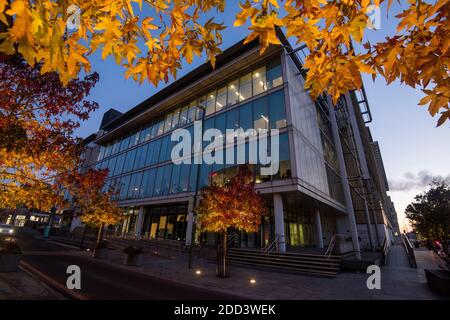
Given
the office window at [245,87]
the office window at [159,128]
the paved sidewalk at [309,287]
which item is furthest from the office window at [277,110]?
the office window at [159,128]

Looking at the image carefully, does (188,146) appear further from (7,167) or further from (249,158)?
(7,167)

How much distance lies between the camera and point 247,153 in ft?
65.3

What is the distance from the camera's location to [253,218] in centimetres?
1202

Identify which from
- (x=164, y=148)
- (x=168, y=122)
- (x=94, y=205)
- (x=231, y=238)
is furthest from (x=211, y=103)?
(x=94, y=205)

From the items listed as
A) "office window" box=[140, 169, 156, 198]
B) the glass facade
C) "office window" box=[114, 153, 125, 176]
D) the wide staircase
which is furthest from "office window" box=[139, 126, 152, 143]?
the wide staircase

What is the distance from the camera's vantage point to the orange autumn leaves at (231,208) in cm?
1173

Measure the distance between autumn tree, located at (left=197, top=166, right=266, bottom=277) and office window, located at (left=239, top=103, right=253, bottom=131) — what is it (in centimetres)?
967

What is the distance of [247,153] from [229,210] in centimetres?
902

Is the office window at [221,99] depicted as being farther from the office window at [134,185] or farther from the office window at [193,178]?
the office window at [134,185]

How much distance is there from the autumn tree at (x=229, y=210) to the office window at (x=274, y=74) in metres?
12.4

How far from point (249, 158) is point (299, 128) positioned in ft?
17.3

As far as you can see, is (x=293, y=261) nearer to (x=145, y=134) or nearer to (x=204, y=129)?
(x=204, y=129)

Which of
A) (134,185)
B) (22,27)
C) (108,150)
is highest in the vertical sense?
(108,150)
